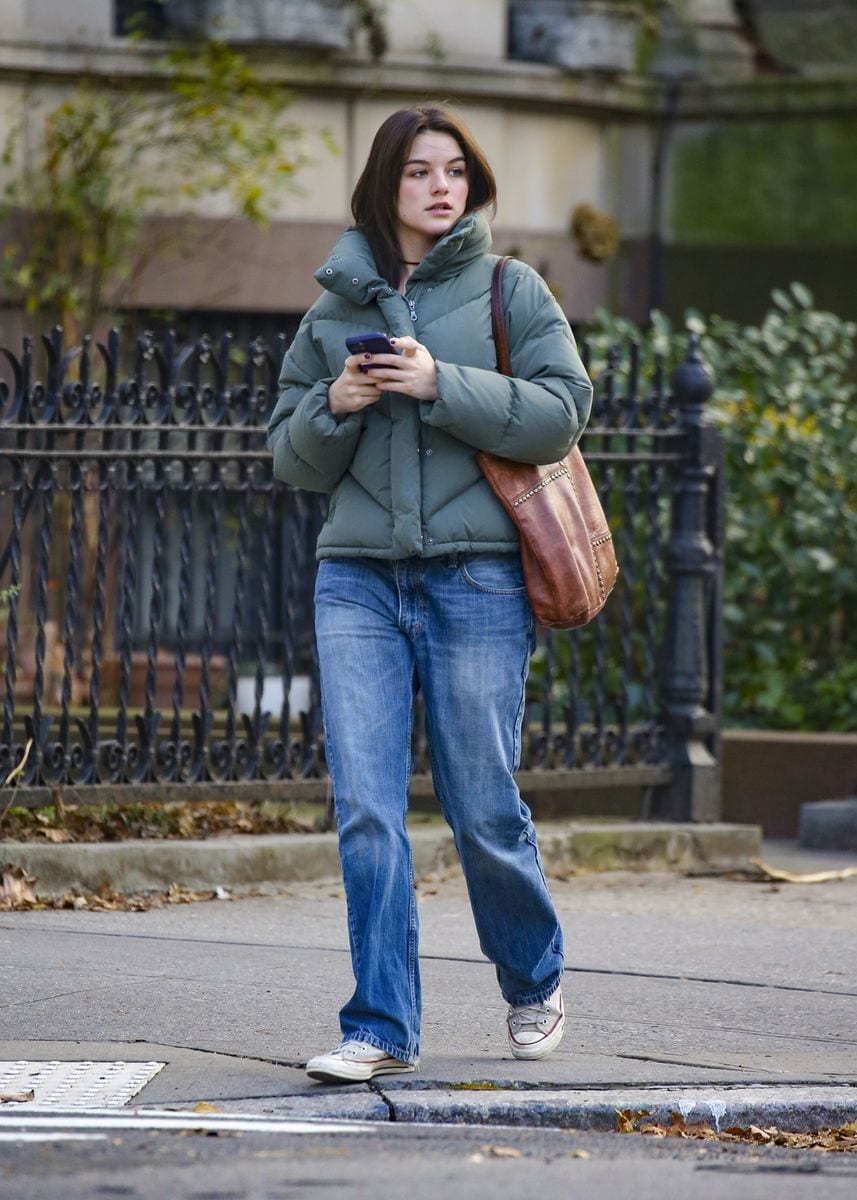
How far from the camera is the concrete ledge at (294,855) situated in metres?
7.39

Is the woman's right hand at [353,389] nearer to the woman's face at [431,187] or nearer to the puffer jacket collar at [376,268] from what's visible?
the puffer jacket collar at [376,268]

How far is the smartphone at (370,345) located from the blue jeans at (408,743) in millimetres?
447

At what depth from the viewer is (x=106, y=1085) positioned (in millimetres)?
4793

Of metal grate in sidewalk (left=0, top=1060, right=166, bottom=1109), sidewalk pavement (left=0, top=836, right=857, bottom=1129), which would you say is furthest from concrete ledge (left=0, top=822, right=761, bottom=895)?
metal grate in sidewalk (left=0, top=1060, right=166, bottom=1109)

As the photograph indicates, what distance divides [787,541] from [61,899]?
13.5ft

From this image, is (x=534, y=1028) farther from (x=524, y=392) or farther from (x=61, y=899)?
(x=61, y=899)

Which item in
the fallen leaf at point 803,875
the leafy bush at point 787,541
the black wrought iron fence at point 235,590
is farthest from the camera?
the leafy bush at point 787,541

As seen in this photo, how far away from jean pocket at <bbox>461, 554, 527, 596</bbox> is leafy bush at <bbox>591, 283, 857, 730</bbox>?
5.01m

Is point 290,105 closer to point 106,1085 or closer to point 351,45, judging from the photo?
point 351,45

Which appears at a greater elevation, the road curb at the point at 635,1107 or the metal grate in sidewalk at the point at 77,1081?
the metal grate in sidewalk at the point at 77,1081

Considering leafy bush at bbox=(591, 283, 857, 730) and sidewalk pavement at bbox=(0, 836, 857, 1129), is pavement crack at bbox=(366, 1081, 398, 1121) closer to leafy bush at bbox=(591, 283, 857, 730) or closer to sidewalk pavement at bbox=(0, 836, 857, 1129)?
sidewalk pavement at bbox=(0, 836, 857, 1129)

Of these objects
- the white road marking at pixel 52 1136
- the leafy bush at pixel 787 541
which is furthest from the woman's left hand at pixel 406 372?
the leafy bush at pixel 787 541

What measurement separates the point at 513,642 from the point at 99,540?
2955 mm

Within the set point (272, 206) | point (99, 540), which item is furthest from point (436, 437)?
point (272, 206)
